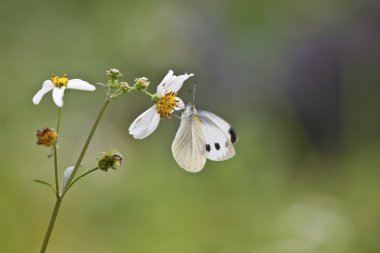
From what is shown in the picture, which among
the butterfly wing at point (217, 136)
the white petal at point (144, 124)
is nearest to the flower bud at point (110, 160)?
the white petal at point (144, 124)

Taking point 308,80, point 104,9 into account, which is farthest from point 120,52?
point 308,80

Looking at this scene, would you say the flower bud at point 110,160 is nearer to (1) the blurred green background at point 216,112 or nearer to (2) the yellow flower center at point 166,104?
(2) the yellow flower center at point 166,104

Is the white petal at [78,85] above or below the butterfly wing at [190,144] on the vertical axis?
below

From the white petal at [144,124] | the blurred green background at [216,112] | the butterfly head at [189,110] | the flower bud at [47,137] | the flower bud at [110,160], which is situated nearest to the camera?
the flower bud at [47,137]

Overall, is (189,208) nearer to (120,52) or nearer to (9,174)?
(9,174)

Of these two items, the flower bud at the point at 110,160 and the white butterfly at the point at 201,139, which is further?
the white butterfly at the point at 201,139

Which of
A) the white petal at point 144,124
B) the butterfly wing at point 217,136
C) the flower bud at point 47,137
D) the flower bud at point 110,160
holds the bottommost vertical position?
the flower bud at point 47,137

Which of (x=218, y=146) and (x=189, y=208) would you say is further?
(x=189, y=208)
